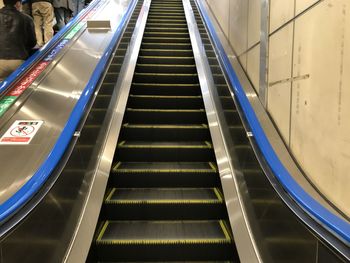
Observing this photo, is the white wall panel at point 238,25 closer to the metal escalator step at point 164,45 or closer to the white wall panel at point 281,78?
the white wall panel at point 281,78

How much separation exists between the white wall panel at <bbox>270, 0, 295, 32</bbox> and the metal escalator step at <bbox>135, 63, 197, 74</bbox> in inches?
89.1

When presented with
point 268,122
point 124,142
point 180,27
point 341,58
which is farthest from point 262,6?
point 180,27

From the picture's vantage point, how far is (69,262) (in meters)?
2.12

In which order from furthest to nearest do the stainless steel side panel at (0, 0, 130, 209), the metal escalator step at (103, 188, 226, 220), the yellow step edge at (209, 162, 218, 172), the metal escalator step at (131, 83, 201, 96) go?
the metal escalator step at (131, 83, 201, 96), the yellow step edge at (209, 162, 218, 172), the metal escalator step at (103, 188, 226, 220), the stainless steel side panel at (0, 0, 130, 209)

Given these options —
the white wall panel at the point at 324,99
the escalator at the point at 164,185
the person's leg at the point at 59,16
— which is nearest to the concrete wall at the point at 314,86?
the white wall panel at the point at 324,99

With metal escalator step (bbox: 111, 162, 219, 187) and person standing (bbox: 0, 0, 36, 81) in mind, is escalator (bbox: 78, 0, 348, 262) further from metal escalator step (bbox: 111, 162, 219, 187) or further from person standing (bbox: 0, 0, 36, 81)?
person standing (bbox: 0, 0, 36, 81)

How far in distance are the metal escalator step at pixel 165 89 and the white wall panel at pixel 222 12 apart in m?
1.10

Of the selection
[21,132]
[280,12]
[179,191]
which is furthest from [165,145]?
[280,12]

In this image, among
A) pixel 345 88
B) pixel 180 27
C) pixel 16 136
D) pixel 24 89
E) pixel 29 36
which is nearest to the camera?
pixel 345 88

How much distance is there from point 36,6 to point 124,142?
3269 millimetres

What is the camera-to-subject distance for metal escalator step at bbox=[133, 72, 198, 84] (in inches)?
186

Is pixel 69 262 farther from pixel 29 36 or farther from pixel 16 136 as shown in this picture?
pixel 29 36

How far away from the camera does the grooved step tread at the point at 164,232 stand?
7.87ft

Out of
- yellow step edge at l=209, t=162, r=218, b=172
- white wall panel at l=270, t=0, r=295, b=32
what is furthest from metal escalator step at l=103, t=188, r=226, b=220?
white wall panel at l=270, t=0, r=295, b=32
